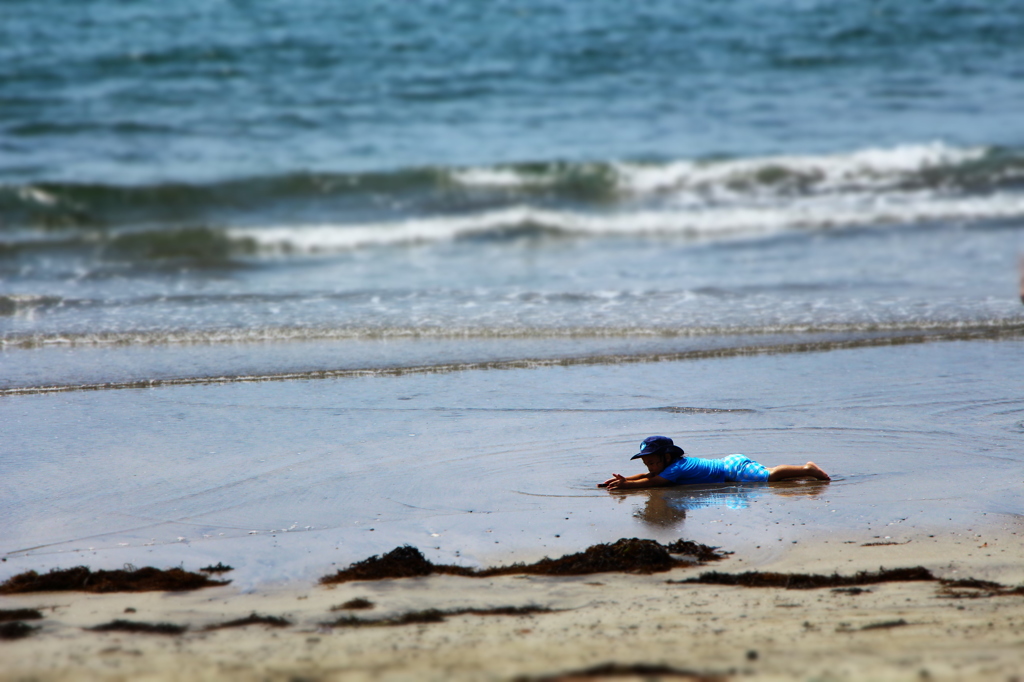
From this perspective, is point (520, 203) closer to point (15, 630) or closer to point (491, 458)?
point (491, 458)

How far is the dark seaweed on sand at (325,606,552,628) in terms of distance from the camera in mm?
4066

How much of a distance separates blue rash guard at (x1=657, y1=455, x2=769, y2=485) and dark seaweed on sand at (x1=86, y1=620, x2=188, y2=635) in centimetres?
298

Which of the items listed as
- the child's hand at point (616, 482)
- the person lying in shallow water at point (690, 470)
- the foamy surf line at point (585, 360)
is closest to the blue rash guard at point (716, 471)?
the person lying in shallow water at point (690, 470)

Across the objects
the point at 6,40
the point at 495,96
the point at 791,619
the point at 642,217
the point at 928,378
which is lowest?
the point at 791,619

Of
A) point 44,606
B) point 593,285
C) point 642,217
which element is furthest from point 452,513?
point 642,217

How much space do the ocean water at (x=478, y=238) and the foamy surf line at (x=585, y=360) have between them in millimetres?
35

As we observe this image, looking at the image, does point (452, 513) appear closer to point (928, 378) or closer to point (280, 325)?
point (928, 378)

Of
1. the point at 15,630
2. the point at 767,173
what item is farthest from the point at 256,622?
the point at 767,173

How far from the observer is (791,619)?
13.2 feet

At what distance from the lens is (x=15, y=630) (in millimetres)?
3982

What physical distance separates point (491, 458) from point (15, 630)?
3052 mm

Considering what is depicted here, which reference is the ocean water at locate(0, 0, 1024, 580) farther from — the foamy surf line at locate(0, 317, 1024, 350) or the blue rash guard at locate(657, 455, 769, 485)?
the blue rash guard at locate(657, 455, 769, 485)

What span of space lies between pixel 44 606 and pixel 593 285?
8.27 meters

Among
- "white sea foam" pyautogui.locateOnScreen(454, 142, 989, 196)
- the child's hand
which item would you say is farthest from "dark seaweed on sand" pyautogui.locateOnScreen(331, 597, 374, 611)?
"white sea foam" pyautogui.locateOnScreen(454, 142, 989, 196)
